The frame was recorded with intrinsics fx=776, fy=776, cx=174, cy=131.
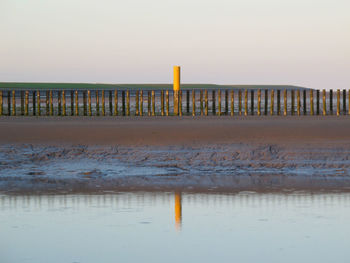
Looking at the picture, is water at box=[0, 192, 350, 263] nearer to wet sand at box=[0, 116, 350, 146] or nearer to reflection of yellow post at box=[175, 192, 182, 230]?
reflection of yellow post at box=[175, 192, 182, 230]

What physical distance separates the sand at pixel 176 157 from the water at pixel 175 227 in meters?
1.30

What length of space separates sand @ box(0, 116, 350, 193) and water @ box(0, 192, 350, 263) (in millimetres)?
1300

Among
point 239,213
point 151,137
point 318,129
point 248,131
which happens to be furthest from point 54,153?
point 239,213

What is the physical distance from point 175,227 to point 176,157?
25.3 ft

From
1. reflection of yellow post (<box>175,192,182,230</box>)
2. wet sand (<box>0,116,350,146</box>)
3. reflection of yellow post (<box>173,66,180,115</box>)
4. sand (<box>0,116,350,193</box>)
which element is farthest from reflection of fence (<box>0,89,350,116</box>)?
reflection of yellow post (<box>175,192,182,230</box>)

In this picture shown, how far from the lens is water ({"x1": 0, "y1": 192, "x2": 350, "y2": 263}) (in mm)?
7352

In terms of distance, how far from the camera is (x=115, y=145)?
17.7 meters

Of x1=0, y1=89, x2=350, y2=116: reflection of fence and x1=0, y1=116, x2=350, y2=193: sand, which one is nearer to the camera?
x1=0, y1=116, x2=350, y2=193: sand

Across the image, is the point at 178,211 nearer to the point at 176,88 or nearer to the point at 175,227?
the point at 175,227

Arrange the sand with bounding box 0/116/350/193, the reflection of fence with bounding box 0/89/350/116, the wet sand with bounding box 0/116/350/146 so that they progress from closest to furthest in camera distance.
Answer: the sand with bounding box 0/116/350/193 < the wet sand with bounding box 0/116/350/146 < the reflection of fence with bounding box 0/89/350/116

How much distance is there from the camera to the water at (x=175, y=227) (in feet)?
24.1

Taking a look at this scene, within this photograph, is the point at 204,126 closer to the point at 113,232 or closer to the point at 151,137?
the point at 151,137

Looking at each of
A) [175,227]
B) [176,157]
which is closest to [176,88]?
[176,157]

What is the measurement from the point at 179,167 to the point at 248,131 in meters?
4.27
